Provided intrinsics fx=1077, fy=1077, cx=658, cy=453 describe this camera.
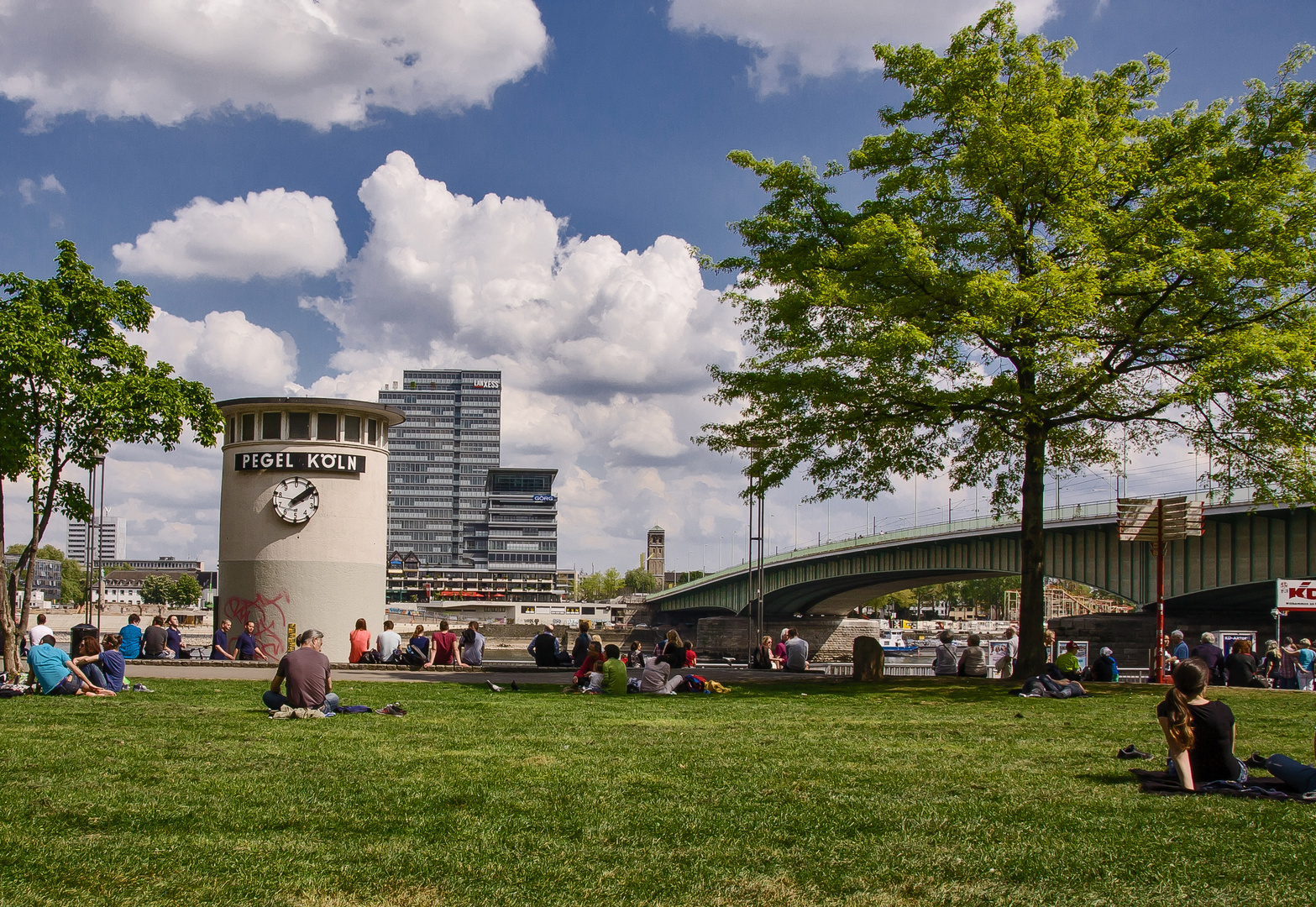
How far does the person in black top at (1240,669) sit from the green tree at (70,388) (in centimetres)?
2115

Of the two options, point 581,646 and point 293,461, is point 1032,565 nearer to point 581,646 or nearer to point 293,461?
point 581,646

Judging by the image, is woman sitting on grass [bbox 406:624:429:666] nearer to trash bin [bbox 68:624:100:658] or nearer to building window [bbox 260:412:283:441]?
trash bin [bbox 68:624:100:658]

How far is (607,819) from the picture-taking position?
6.88 meters

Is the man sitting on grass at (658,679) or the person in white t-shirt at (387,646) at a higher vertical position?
the man sitting on grass at (658,679)

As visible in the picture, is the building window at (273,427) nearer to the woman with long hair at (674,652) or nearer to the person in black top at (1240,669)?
the woman with long hair at (674,652)

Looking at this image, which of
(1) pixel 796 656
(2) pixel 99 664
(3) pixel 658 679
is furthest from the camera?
(1) pixel 796 656

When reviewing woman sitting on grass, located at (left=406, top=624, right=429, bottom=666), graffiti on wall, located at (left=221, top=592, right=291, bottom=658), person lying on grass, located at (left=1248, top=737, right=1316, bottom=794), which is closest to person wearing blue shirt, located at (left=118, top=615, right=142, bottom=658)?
woman sitting on grass, located at (left=406, top=624, right=429, bottom=666)

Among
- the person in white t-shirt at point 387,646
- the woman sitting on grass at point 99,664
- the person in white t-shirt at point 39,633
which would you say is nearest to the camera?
the woman sitting on grass at point 99,664

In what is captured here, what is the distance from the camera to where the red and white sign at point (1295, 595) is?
27.5 m

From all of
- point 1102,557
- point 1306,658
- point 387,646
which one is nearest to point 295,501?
point 387,646

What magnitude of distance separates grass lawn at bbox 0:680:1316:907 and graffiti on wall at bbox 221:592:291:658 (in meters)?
A: 21.1

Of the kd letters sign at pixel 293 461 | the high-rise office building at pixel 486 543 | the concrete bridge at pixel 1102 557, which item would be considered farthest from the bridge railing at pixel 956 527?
the high-rise office building at pixel 486 543

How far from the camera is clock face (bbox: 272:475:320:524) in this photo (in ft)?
108

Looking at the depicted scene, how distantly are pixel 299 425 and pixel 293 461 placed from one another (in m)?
1.27
